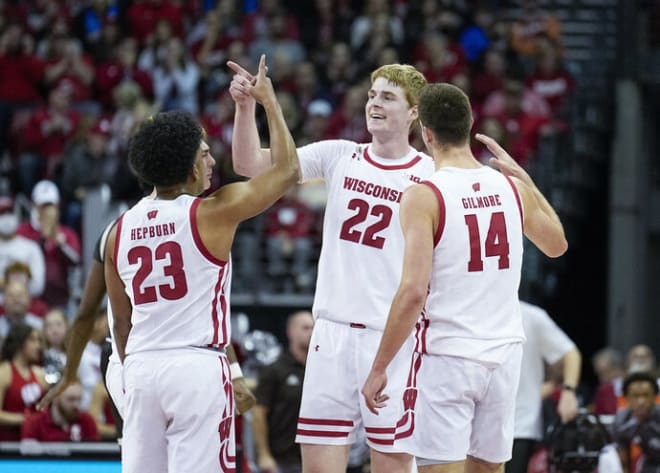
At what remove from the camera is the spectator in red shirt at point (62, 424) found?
36.2 feet

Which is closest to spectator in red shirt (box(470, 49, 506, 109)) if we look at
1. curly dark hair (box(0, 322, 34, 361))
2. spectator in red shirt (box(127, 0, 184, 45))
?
spectator in red shirt (box(127, 0, 184, 45))

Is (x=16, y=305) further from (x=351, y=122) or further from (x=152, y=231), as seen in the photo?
(x=152, y=231)

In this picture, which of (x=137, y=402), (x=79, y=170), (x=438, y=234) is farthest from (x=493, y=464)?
(x=79, y=170)

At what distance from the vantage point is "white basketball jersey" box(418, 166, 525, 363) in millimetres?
6871

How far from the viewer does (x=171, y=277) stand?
687cm

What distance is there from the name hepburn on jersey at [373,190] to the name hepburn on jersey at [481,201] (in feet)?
2.88

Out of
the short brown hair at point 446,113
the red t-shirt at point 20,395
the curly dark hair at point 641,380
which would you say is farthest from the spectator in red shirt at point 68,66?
the short brown hair at point 446,113

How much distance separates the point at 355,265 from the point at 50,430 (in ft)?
13.7

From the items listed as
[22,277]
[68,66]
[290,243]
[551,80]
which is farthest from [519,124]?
[22,277]

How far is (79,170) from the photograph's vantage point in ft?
57.7

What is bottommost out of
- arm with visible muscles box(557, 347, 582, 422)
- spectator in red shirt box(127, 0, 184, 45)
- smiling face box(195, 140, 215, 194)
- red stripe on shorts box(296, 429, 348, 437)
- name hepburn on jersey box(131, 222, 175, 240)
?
arm with visible muscles box(557, 347, 582, 422)

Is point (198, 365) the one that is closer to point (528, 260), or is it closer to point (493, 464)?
point (493, 464)

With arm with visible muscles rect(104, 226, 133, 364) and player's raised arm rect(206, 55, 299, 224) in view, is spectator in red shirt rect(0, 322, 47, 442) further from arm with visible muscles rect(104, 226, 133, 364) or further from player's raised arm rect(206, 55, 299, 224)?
player's raised arm rect(206, 55, 299, 224)

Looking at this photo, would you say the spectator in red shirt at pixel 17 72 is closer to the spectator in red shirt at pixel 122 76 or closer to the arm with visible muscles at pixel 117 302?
the spectator in red shirt at pixel 122 76
